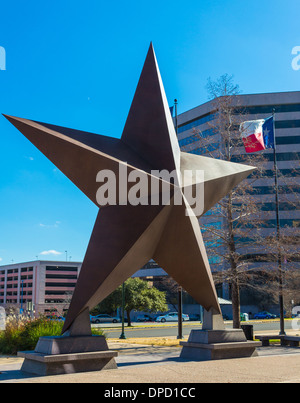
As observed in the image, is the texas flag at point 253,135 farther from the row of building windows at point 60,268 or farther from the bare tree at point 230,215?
the row of building windows at point 60,268

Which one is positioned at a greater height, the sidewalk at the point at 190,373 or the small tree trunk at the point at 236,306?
the small tree trunk at the point at 236,306

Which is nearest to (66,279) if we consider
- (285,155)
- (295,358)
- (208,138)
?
(285,155)

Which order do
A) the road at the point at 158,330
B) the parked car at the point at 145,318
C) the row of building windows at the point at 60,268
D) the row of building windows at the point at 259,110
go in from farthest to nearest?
the row of building windows at the point at 60,268 → the row of building windows at the point at 259,110 → the parked car at the point at 145,318 → the road at the point at 158,330

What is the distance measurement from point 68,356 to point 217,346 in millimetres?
4433

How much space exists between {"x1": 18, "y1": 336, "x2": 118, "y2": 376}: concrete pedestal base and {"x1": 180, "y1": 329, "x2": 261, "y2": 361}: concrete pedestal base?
115 inches

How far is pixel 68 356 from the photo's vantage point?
380 inches

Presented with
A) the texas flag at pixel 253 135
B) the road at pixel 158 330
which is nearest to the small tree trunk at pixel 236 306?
the texas flag at pixel 253 135

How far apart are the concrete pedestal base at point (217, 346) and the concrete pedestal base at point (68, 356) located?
2.93 meters

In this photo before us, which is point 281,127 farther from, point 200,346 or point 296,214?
point 200,346

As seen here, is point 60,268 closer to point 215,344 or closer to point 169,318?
point 169,318

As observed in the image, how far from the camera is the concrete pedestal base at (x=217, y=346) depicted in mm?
11883

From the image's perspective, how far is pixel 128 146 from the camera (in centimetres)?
1228

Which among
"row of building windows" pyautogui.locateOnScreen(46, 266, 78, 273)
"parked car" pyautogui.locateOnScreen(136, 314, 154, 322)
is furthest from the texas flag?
"row of building windows" pyautogui.locateOnScreen(46, 266, 78, 273)

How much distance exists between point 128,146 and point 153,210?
2453 millimetres
